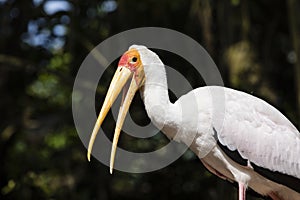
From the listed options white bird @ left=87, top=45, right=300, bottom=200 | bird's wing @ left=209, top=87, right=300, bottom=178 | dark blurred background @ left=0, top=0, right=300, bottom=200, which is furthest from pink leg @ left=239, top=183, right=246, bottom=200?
dark blurred background @ left=0, top=0, right=300, bottom=200

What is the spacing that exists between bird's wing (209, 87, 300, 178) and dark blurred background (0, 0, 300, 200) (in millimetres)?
4152

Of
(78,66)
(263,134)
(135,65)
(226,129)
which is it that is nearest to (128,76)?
(135,65)

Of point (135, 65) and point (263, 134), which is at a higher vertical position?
point (263, 134)

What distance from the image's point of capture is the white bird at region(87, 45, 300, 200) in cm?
536

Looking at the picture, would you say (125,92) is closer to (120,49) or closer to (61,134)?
(120,49)

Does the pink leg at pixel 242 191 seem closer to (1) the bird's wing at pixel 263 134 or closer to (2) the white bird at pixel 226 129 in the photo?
(2) the white bird at pixel 226 129

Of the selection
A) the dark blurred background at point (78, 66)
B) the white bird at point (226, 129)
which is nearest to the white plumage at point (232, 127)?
the white bird at point (226, 129)

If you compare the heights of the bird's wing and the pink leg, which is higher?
the bird's wing

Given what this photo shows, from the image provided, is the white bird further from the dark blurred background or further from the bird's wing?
the dark blurred background

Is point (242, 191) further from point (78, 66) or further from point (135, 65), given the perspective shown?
point (78, 66)

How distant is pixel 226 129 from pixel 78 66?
233 inches

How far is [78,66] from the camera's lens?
11.1 meters

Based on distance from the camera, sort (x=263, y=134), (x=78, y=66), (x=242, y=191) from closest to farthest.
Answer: (x=242, y=191)
(x=263, y=134)
(x=78, y=66)

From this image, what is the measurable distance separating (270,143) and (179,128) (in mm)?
739
